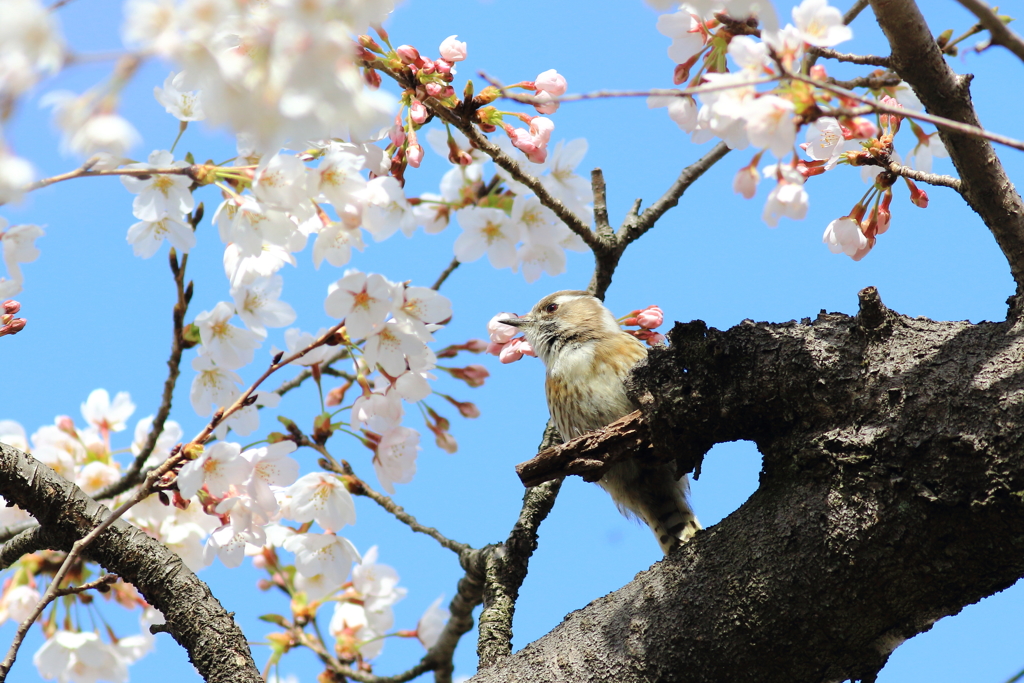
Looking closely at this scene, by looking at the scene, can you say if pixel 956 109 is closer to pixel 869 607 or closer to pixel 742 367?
pixel 742 367

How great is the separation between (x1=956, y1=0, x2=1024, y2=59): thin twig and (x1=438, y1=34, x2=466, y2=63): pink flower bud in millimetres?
1364

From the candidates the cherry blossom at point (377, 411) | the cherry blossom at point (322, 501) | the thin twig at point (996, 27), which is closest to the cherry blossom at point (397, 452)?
the cherry blossom at point (377, 411)

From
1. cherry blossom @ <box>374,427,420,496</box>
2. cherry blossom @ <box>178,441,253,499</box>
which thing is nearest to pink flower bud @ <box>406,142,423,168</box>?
cherry blossom @ <box>374,427,420,496</box>

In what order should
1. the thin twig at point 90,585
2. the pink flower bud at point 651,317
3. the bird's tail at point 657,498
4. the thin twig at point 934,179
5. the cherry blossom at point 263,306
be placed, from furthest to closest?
1. the bird's tail at point 657,498
2. the pink flower bud at point 651,317
3. the thin twig at point 90,585
4. the cherry blossom at point 263,306
5. the thin twig at point 934,179

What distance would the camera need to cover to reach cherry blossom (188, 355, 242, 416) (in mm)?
2340

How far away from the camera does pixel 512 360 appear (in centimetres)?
305

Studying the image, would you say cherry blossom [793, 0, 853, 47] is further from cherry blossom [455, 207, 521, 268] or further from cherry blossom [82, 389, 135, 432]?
cherry blossom [82, 389, 135, 432]

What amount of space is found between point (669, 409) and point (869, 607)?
625 mm

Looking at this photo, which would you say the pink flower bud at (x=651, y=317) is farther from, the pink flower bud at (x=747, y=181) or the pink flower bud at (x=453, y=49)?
the pink flower bud at (x=747, y=181)

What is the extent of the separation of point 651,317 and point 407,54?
1275 millimetres

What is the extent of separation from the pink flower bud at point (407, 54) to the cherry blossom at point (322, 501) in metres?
1.19

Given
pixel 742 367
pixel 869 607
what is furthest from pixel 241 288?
pixel 869 607

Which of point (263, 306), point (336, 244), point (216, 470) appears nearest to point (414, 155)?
point (336, 244)

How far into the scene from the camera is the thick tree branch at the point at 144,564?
95.5 inches
